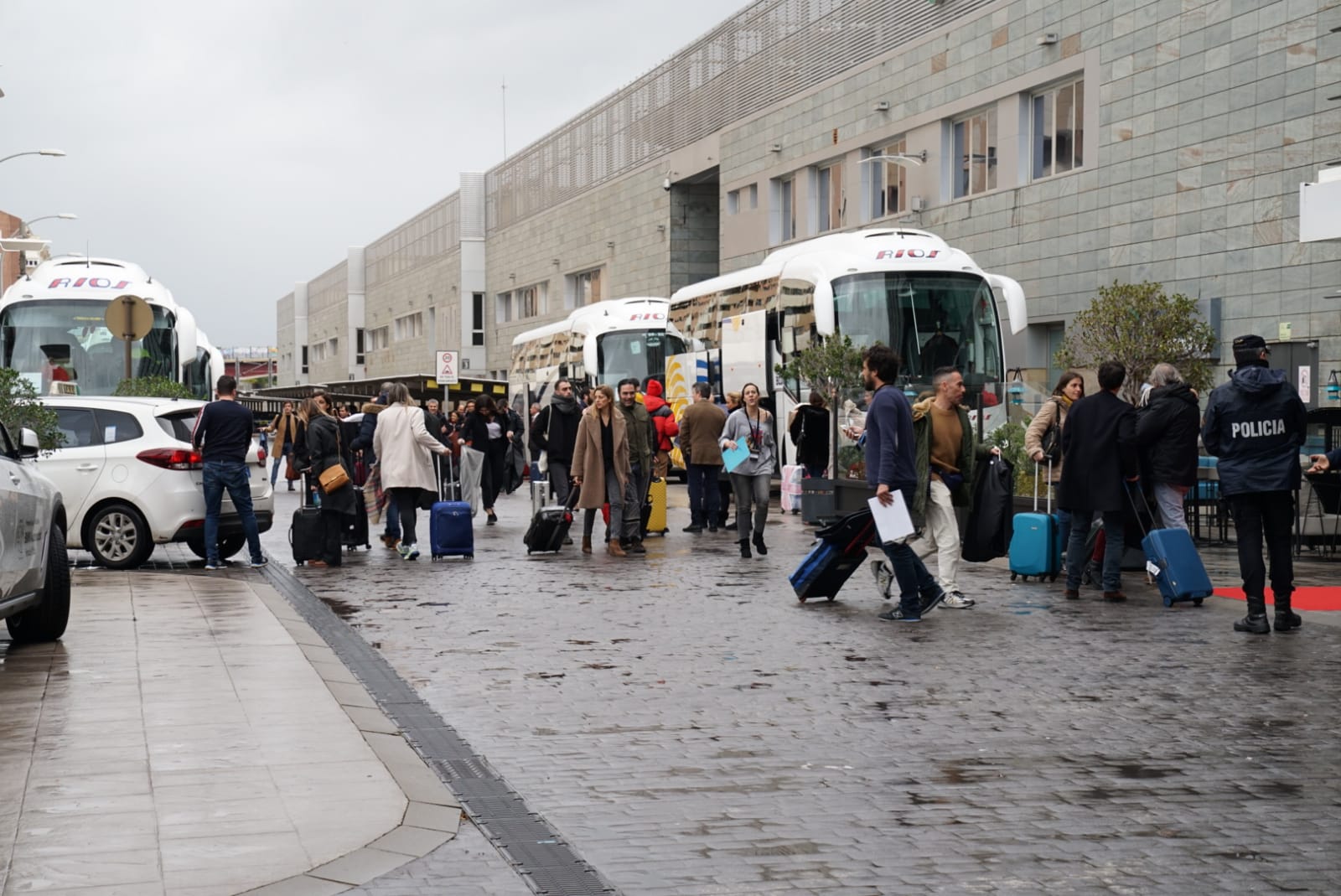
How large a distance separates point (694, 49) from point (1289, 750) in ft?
154

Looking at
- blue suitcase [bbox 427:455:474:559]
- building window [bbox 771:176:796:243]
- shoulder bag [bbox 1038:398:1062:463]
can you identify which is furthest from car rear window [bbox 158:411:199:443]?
building window [bbox 771:176:796:243]

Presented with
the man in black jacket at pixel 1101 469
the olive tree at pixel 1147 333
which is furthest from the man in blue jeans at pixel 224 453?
the olive tree at pixel 1147 333

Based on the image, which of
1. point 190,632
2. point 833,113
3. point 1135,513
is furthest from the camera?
point 833,113

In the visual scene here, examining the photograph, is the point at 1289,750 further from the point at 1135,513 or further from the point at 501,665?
the point at 1135,513

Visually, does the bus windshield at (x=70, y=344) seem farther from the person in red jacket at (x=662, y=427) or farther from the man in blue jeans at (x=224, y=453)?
the man in blue jeans at (x=224, y=453)

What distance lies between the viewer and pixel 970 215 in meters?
34.3

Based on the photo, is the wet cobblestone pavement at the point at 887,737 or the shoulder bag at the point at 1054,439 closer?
the wet cobblestone pavement at the point at 887,737

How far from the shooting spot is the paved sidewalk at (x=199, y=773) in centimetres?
508

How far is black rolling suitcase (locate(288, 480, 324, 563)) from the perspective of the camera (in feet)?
52.9

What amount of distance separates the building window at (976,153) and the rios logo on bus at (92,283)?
17250 millimetres

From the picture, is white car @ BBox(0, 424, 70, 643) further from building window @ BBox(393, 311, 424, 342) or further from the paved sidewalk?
building window @ BBox(393, 311, 424, 342)

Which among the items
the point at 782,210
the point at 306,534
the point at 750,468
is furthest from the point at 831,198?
the point at 306,534

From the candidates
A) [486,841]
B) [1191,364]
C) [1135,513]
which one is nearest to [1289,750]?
[486,841]

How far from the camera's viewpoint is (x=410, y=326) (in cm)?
9225
